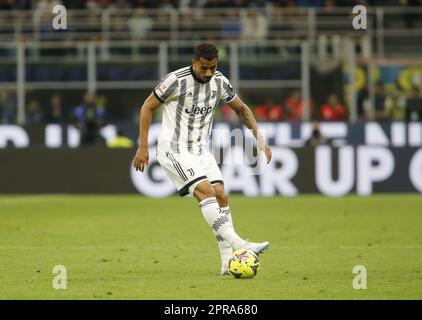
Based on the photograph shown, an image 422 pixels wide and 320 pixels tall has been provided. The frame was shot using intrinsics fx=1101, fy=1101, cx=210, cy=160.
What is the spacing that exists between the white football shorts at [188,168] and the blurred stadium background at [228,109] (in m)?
4.93

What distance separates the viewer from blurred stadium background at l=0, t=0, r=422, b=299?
2080 cm

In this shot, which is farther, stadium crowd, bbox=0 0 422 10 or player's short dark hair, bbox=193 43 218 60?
stadium crowd, bbox=0 0 422 10

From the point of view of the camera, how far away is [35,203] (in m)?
23.6

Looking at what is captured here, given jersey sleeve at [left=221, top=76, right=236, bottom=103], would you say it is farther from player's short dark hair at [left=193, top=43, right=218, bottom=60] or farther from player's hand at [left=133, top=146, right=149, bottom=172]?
player's hand at [left=133, top=146, right=149, bottom=172]

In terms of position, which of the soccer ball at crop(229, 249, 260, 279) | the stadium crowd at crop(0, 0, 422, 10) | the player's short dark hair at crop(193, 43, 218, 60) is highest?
the stadium crowd at crop(0, 0, 422, 10)

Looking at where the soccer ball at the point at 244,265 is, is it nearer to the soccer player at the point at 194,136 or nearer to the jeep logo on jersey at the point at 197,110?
the soccer player at the point at 194,136

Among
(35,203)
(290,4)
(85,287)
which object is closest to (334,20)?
(290,4)

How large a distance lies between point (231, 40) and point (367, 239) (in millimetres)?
14852

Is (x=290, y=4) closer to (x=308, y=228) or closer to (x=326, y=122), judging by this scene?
(x=326, y=122)

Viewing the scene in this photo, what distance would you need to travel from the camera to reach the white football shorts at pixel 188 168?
11195mm

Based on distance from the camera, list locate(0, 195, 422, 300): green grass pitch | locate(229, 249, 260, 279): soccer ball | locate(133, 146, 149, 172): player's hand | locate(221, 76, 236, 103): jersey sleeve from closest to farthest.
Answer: locate(0, 195, 422, 300): green grass pitch, locate(229, 249, 260, 279): soccer ball, locate(133, 146, 149, 172): player's hand, locate(221, 76, 236, 103): jersey sleeve

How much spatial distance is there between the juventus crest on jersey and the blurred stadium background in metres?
5.00

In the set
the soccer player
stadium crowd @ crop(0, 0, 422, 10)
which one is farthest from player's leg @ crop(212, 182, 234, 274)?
stadium crowd @ crop(0, 0, 422, 10)

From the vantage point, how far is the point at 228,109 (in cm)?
2825
